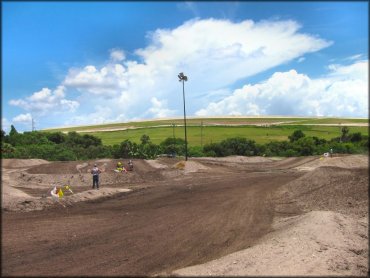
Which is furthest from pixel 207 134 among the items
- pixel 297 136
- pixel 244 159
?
pixel 244 159

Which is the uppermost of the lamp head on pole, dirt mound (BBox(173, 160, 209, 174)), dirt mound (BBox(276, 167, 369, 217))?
the lamp head on pole

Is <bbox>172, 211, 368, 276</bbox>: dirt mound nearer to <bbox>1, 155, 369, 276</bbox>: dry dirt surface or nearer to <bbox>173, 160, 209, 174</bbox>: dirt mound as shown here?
<bbox>1, 155, 369, 276</bbox>: dry dirt surface

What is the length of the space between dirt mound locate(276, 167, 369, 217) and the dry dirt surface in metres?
0.08

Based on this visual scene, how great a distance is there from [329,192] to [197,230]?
447 inches

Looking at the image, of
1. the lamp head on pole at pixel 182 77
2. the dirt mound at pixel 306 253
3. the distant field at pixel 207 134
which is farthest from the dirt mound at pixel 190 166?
the distant field at pixel 207 134

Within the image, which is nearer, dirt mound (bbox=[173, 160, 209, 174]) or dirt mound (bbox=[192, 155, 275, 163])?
dirt mound (bbox=[173, 160, 209, 174])

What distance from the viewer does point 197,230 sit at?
1809cm

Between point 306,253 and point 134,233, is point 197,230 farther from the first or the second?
point 306,253

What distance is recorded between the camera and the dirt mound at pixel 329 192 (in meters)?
22.0

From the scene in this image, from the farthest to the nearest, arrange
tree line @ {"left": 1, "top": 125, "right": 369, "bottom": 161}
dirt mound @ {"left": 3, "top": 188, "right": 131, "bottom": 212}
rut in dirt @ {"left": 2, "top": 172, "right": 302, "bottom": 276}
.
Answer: tree line @ {"left": 1, "top": 125, "right": 369, "bottom": 161} < dirt mound @ {"left": 3, "top": 188, "right": 131, "bottom": 212} < rut in dirt @ {"left": 2, "top": 172, "right": 302, "bottom": 276}

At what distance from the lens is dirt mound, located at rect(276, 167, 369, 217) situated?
22016 mm

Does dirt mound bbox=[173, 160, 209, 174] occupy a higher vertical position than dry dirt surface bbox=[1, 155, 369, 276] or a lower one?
lower

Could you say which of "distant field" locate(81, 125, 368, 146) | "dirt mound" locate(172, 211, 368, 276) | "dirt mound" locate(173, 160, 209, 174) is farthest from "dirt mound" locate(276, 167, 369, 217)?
"distant field" locate(81, 125, 368, 146)

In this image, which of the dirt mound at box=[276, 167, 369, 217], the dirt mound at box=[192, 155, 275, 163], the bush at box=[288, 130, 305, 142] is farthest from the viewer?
the bush at box=[288, 130, 305, 142]
